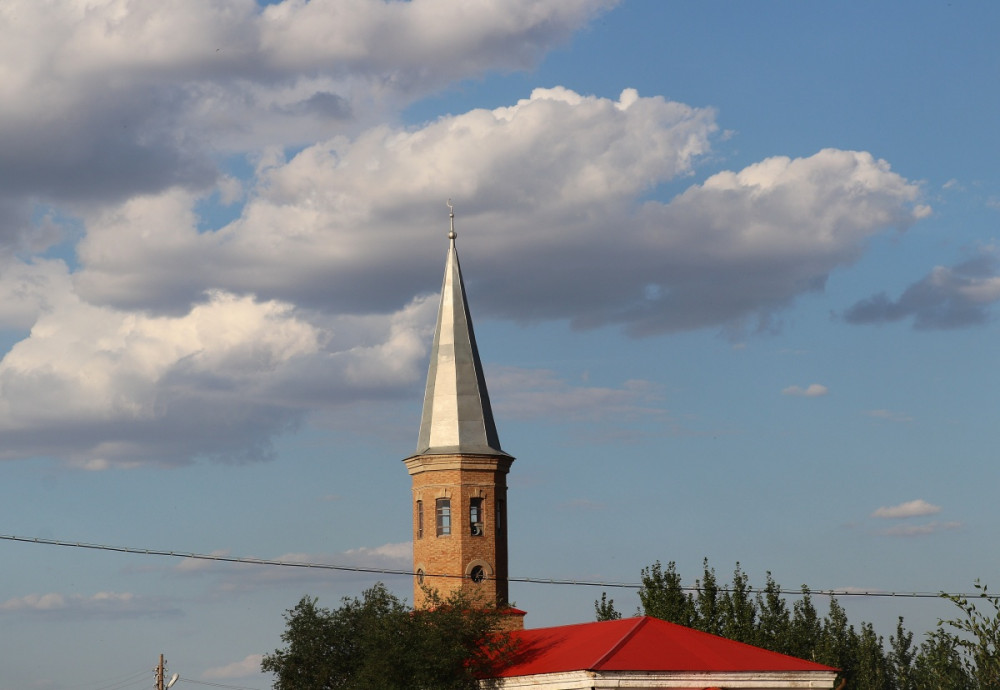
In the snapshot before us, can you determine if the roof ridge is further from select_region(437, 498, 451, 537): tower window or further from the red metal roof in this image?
select_region(437, 498, 451, 537): tower window

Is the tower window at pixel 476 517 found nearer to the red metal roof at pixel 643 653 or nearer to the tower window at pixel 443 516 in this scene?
the tower window at pixel 443 516

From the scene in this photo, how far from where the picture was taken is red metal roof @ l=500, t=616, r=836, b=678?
41156 mm

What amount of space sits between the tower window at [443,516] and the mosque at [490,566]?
33 mm

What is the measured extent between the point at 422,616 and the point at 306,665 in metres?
4.17

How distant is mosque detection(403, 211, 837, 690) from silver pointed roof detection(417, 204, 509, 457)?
0.03 meters

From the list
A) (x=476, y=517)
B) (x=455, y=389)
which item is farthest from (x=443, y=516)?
(x=455, y=389)

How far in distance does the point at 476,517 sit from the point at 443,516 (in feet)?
3.55

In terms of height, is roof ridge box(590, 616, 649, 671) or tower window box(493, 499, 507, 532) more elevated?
tower window box(493, 499, 507, 532)

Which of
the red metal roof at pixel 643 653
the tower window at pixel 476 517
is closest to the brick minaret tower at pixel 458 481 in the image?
the tower window at pixel 476 517

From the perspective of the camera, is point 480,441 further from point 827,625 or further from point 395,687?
point 827,625

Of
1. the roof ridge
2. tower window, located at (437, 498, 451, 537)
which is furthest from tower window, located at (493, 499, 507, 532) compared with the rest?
the roof ridge

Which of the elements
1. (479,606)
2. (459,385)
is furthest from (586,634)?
(459,385)

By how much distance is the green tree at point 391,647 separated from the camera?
43.2 meters

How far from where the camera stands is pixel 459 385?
51156 millimetres
